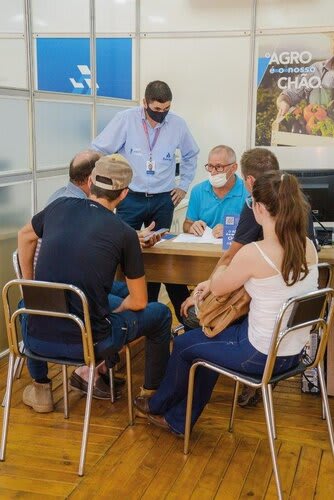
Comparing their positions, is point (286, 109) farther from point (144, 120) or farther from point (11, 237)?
point (11, 237)

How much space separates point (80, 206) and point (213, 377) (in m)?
0.88

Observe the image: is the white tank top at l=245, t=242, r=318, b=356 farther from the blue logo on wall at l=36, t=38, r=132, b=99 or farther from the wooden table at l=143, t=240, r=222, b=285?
the blue logo on wall at l=36, t=38, r=132, b=99

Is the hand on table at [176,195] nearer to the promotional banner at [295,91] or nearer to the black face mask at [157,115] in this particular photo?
the black face mask at [157,115]

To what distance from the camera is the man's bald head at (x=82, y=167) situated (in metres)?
2.79

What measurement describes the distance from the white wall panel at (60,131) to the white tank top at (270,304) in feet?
6.70

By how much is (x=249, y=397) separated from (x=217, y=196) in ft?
3.72

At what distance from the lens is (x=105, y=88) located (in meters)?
5.44

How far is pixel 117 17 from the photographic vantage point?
213 inches

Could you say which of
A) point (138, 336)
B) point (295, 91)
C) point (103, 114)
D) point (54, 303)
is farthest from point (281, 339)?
point (295, 91)

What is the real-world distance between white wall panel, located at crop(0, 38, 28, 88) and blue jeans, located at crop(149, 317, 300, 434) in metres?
1.89

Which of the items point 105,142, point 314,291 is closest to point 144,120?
point 105,142

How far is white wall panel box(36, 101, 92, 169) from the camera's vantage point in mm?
3844

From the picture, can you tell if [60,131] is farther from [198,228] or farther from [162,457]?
[162,457]

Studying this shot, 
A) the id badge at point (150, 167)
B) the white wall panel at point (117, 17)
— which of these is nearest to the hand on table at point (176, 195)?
the id badge at point (150, 167)
